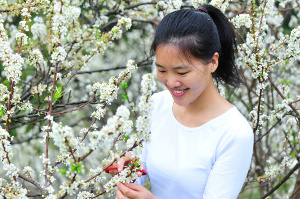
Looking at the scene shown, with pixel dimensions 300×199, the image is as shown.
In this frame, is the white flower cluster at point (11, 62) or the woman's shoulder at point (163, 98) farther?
the woman's shoulder at point (163, 98)

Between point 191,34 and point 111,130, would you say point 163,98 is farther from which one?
point 111,130

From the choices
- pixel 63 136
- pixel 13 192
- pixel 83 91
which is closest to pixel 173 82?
pixel 63 136

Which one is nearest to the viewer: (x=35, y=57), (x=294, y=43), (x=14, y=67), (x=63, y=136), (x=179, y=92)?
(x=63, y=136)

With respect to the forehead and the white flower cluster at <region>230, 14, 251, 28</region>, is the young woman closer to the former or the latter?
the forehead

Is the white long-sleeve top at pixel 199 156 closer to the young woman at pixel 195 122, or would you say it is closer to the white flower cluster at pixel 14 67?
the young woman at pixel 195 122

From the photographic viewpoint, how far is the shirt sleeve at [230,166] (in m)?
1.91

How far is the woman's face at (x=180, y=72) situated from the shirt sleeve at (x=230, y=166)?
290 millimetres

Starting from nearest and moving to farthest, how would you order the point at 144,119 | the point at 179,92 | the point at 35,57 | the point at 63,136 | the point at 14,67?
the point at 63,136 → the point at 144,119 → the point at 14,67 → the point at 179,92 → the point at 35,57

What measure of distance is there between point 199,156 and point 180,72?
1.50 ft

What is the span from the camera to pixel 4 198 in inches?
63.9

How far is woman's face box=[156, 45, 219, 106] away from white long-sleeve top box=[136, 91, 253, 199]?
25cm

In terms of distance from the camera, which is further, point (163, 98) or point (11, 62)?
point (163, 98)

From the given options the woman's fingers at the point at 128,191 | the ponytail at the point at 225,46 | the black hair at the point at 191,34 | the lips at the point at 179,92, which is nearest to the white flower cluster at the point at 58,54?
the black hair at the point at 191,34

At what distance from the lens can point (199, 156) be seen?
2.03 meters
